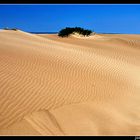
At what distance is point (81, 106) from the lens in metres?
6.79

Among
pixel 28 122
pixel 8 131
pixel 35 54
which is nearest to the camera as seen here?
pixel 8 131

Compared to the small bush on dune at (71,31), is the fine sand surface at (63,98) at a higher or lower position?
lower

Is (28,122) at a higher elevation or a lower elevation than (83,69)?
lower

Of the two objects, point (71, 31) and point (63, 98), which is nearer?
point (63, 98)

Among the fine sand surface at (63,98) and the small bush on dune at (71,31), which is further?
the small bush on dune at (71,31)

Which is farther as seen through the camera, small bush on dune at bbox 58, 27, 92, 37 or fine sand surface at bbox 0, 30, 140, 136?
small bush on dune at bbox 58, 27, 92, 37

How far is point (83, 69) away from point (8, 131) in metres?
5.36

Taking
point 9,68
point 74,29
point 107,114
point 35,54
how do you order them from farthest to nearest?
point 74,29 < point 35,54 < point 9,68 < point 107,114

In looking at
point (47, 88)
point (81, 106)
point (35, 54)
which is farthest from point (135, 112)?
point (35, 54)

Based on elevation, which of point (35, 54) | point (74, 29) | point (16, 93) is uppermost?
point (74, 29)

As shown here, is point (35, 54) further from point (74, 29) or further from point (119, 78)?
point (74, 29)

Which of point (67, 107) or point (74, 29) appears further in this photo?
point (74, 29)

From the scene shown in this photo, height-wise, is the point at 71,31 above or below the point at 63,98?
above

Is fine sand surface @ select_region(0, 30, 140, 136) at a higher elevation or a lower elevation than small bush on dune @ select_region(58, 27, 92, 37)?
lower
